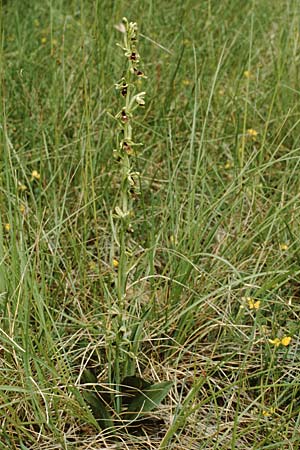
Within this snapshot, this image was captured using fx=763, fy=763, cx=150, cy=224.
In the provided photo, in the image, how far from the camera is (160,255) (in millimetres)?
2301

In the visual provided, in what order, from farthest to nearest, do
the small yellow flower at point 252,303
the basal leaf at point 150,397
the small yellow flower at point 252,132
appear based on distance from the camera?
1. the small yellow flower at point 252,132
2. the small yellow flower at point 252,303
3. the basal leaf at point 150,397

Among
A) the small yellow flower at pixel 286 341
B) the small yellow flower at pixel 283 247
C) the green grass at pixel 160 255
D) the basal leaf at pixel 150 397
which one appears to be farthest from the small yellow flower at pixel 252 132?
the basal leaf at pixel 150 397

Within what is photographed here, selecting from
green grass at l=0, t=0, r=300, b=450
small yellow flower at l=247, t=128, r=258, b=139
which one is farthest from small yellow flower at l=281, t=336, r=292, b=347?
small yellow flower at l=247, t=128, r=258, b=139

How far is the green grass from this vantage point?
173 cm

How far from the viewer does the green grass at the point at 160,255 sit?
5.67ft

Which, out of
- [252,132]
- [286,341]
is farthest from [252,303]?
[252,132]

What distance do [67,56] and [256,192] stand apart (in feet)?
3.82

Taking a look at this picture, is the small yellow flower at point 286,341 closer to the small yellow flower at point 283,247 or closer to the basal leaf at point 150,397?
the basal leaf at point 150,397

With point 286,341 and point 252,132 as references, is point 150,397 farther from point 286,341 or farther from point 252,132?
point 252,132

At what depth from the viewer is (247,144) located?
8.79ft

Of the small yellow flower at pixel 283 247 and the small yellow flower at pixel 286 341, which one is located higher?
the small yellow flower at pixel 286 341

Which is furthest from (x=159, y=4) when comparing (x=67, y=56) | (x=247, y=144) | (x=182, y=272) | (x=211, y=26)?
(x=182, y=272)

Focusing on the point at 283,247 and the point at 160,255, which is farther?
the point at 160,255

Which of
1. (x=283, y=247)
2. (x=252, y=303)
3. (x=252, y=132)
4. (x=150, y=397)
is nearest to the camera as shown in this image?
(x=150, y=397)
